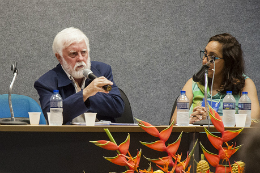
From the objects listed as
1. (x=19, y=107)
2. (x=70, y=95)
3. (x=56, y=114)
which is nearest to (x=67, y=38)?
(x=70, y=95)

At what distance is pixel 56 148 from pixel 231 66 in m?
1.53

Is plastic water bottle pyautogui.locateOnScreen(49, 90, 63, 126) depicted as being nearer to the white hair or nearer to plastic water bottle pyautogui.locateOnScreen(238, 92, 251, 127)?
the white hair

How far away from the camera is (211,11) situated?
3.06 metres

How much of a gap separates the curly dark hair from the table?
3.62ft

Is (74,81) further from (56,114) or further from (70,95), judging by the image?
(56,114)

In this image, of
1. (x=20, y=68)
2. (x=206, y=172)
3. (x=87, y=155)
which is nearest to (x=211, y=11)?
(x=20, y=68)

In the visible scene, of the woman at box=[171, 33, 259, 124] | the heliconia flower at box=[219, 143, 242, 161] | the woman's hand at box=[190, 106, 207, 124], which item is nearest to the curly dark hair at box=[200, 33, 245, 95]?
the woman at box=[171, 33, 259, 124]

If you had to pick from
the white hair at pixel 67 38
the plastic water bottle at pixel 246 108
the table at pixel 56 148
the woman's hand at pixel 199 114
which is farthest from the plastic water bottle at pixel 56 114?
the plastic water bottle at pixel 246 108

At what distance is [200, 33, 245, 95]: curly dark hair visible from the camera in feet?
7.47

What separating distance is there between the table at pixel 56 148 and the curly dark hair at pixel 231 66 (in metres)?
1.10

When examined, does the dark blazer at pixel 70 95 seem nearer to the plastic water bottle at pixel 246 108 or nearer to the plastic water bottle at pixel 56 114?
the plastic water bottle at pixel 56 114

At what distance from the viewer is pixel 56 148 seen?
1242mm

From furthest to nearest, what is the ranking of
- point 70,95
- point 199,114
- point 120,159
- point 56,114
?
point 70,95
point 199,114
point 56,114
point 120,159

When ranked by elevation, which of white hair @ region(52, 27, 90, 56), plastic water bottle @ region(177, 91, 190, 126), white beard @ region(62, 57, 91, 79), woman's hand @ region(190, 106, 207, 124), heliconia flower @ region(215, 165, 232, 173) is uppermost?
white hair @ region(52, 27, 90, 56)
